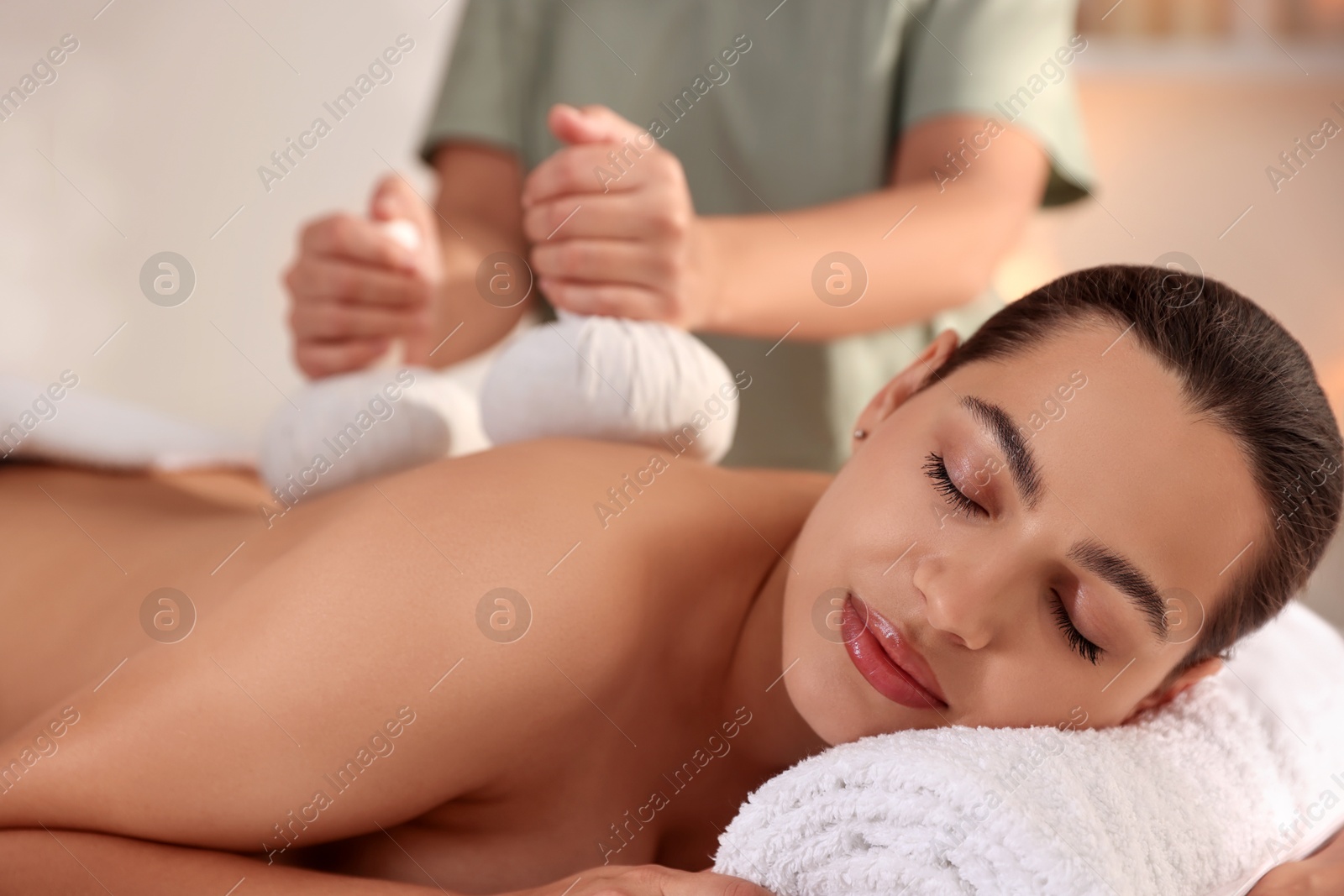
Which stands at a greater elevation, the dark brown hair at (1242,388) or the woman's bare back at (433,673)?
the woman's bare back at (433,673)

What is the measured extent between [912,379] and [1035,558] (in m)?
0.20

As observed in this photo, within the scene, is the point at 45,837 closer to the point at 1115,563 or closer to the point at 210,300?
the point at 1115,563

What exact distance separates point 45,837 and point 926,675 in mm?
476

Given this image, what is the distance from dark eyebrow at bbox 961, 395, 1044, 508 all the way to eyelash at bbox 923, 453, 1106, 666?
3cm

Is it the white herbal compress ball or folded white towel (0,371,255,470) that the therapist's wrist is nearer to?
the white herbal compress ball

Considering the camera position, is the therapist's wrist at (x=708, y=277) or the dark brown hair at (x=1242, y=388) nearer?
the dark brown hair at (x=1242, y=388)

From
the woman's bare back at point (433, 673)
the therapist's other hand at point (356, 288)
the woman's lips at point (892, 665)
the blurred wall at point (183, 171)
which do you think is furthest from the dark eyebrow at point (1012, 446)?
the blurred wall at point (183, 171)

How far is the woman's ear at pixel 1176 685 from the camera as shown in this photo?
2.16 ft

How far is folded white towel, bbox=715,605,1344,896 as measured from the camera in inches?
17.5

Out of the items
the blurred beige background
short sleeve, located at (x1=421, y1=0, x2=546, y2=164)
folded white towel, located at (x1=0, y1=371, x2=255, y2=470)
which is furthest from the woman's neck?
the blurred beige background

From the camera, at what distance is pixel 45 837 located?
0.55 metres

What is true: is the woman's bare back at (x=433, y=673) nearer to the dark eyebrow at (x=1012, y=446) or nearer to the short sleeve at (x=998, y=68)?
the dark eyebrow at (x=1012, y=446)

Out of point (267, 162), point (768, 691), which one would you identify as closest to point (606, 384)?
point (768, 691)

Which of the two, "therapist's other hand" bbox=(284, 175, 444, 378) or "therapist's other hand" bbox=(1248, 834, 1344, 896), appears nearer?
"therapist's other hand" bbox=(1248, 834, 1344, 896)
